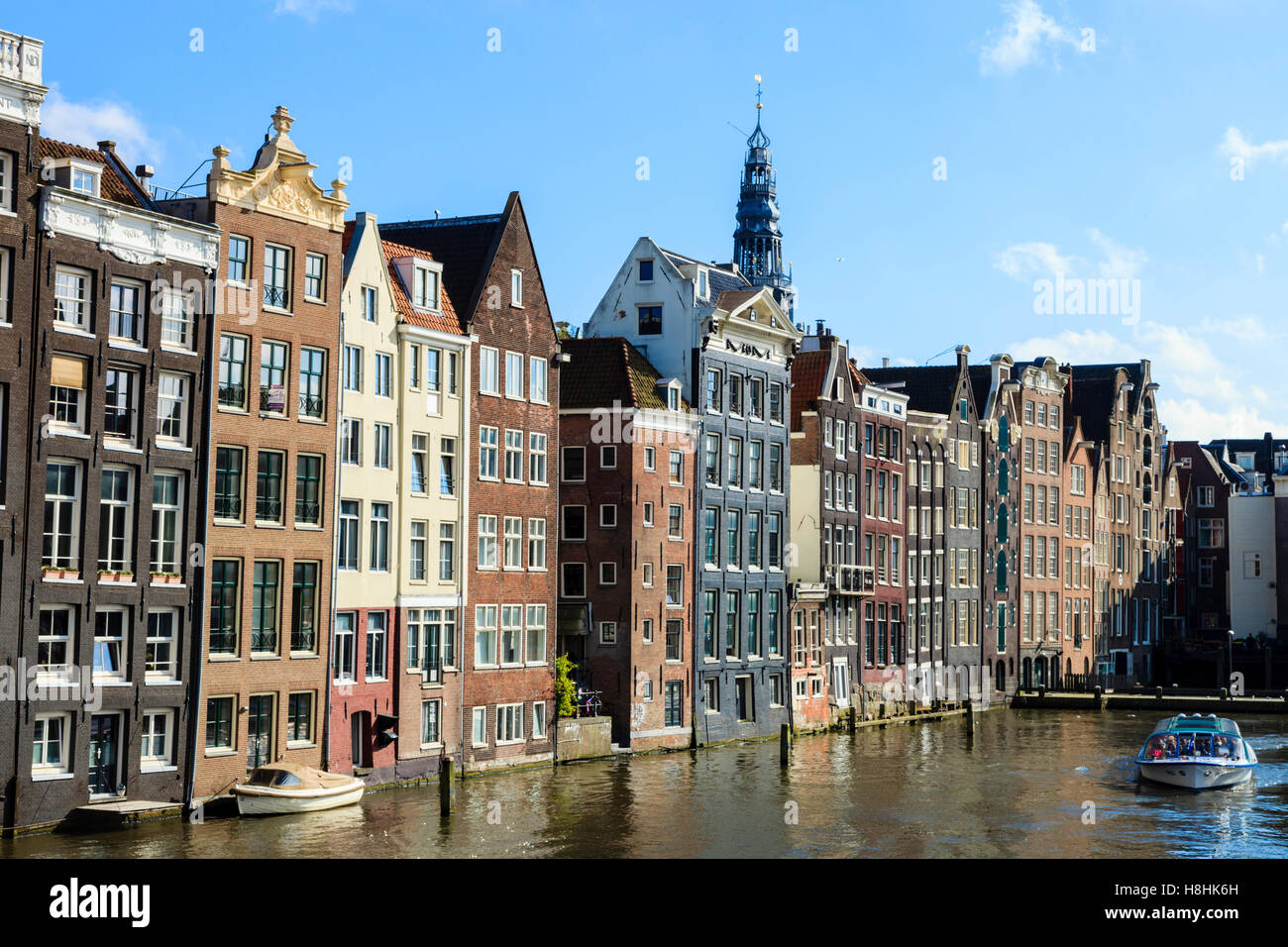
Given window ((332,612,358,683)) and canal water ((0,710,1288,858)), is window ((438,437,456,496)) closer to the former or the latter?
window ((332,612,358,683))

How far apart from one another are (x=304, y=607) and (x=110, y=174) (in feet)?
48.0

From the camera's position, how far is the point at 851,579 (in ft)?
295

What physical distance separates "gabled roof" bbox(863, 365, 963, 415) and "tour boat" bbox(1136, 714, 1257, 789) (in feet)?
135

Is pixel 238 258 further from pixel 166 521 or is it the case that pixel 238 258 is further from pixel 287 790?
pixel 287 790

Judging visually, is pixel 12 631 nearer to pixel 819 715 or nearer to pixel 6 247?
pixel 6 247

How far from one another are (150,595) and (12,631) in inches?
183

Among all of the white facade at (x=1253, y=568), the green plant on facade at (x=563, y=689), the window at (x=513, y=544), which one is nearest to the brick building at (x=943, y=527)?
the green plant on facade at (x=563, y=689)

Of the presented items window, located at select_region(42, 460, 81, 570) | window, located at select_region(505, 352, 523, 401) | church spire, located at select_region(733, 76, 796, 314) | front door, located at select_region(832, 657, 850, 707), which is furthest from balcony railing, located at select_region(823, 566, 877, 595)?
church spire, located at select_region(733, 76, 796, 314)

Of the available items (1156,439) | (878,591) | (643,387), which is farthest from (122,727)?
(1156,439)

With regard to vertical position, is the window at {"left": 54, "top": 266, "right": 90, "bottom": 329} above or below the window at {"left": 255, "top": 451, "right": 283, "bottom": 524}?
above

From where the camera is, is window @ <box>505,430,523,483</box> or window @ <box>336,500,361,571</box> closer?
window @ <box>336,500,361,571</box>

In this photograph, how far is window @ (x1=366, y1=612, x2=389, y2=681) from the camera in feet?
182

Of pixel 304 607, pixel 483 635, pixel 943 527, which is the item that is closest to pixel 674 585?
pixel 483 635

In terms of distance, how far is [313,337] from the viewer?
52.9 m
